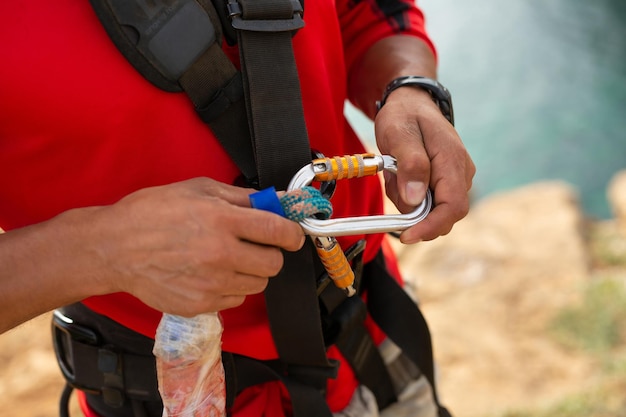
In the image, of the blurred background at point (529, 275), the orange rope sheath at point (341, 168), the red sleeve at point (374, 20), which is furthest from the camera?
the blurred background at point (529, 275)

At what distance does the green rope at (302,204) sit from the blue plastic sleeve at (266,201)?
0.01m

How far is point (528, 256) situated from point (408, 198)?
2794 millimetres

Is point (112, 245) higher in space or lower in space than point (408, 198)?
higher

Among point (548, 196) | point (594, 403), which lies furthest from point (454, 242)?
point (594, 403)

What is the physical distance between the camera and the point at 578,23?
25.1 ft

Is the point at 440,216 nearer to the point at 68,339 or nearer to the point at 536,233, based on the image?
the point at 68,339

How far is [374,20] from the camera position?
126 cm

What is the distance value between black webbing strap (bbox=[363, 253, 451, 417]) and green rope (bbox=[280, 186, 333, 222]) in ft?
1.58

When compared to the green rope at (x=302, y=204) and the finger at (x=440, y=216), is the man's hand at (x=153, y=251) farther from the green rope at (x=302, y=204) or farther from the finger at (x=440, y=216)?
the finger at (x=440, y=216)

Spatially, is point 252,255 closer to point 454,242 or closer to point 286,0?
point 286,0

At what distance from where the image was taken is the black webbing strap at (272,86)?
0.90 metres

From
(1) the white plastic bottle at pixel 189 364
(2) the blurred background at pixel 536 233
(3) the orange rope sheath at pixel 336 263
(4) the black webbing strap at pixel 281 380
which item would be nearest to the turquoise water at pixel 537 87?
(2) the blurred background at pixel 536 233


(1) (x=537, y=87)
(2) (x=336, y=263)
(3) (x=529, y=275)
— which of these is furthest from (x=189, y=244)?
(1) (x=537, y=87)

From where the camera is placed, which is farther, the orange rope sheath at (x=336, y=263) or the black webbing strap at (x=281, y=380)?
the black webbing strap at (x=281, y=380)
